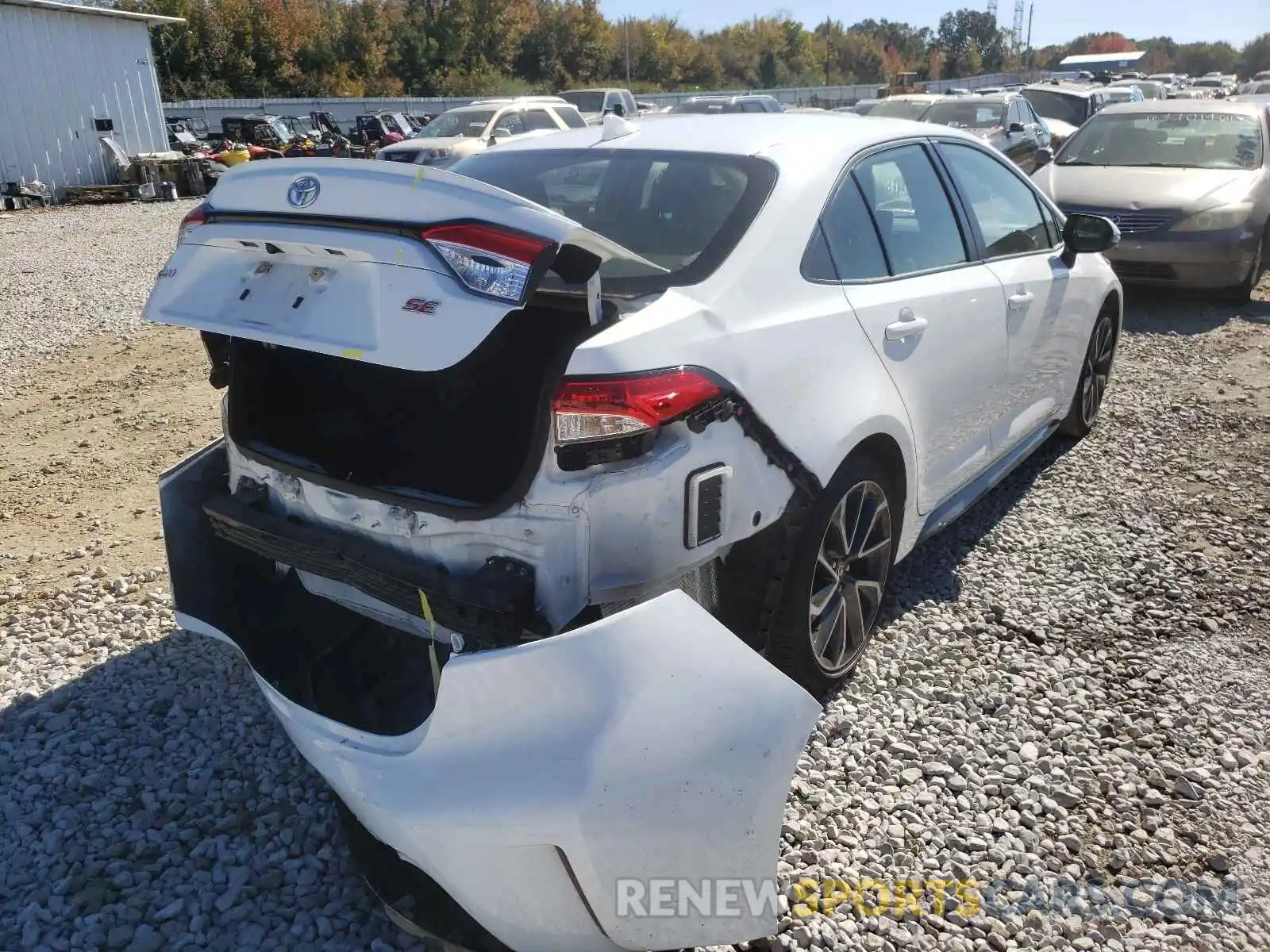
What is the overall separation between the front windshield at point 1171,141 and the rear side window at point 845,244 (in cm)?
754

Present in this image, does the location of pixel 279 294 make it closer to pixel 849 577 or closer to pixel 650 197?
pixel 650 197

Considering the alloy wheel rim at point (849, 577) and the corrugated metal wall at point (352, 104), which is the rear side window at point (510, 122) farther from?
the corrugated metal wall at point (352, 104)

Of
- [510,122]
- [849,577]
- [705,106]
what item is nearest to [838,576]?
[849,577]

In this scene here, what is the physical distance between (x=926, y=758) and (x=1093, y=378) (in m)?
3.23

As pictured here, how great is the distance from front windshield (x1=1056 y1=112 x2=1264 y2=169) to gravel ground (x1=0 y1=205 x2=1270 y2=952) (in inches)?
232

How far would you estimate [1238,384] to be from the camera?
654 cm

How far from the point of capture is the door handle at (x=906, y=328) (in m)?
3.04

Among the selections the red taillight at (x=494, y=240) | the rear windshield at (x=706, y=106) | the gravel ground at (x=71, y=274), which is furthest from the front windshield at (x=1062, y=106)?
the red taillight at (x=494, y=240)

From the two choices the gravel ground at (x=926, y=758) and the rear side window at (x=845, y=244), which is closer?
the gravel ground at (x=926, y=758)

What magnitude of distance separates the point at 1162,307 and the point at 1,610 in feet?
29.2

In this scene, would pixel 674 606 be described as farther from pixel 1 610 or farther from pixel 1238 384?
pixel 1238 384

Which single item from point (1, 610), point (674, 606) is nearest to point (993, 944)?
point (674, 606)

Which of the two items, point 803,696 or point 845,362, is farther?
point 845,362

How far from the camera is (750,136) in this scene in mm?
3162
